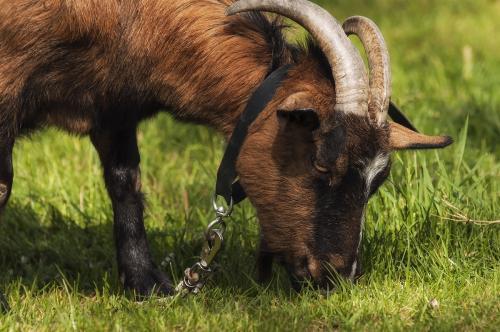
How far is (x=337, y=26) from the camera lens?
459 cm

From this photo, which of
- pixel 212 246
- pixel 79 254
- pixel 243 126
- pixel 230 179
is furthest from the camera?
pixel 79 254

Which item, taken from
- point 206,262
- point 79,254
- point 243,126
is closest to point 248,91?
point 243,126

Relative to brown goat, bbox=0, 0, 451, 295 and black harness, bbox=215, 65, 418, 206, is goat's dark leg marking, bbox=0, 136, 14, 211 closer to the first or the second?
brown goat, bbox=0, 0, 451, 295

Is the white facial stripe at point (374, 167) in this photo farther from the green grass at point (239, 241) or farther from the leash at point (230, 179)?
the green grass at point (239, 241)

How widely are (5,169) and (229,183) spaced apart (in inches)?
41.5

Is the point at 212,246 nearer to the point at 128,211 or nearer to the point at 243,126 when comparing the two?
the point at 243,126

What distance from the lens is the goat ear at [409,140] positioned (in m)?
4.69

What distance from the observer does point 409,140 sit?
4.72 m

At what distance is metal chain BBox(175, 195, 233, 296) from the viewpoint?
16.2 ft

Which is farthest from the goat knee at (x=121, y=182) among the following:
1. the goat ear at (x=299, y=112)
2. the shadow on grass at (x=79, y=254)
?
the goat ear at (x=299, y=112)

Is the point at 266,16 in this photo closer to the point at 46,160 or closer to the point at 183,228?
the point at 183,228

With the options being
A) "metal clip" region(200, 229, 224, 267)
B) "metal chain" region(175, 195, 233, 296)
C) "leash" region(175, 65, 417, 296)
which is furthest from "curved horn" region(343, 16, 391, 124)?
"metal clip" region(200, 229, 224, 267)

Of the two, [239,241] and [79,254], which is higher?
[239,241]

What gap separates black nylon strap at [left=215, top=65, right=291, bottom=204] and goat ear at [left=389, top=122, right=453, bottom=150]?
538 millimetres
